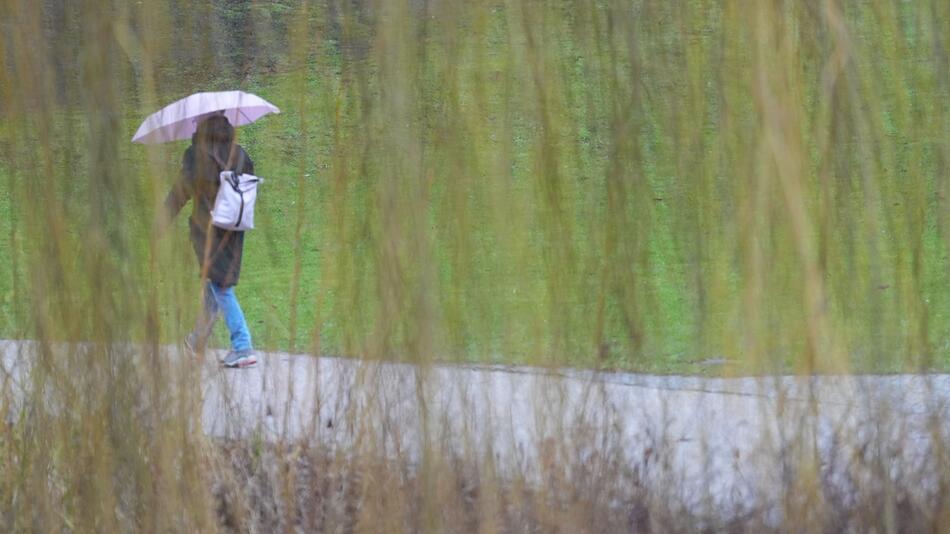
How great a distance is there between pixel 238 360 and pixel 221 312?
0.42 feet

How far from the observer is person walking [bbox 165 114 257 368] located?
3098 millimetres

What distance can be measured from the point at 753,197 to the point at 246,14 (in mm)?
1357

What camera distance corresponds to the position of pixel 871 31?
324 cm

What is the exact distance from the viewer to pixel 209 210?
311 cm

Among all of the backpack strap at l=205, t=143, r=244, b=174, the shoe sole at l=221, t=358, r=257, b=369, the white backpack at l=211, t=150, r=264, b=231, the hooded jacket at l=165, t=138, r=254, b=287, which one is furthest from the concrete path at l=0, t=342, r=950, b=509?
the backpack strap at l=205, t=143, r=244, b=174

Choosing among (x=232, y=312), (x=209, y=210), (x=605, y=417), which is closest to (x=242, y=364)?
(x=232, y=312)

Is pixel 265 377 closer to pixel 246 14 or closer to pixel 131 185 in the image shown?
pixel 131 185

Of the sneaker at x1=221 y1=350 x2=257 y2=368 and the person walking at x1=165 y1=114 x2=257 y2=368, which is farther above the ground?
the person walking at x1=165 y1=114 x2=257 y2=368

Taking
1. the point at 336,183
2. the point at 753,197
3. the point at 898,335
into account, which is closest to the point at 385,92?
the point at 336,183

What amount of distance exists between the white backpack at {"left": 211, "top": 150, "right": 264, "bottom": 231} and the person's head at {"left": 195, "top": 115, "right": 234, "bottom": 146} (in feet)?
0.13

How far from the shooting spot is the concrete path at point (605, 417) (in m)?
3.09

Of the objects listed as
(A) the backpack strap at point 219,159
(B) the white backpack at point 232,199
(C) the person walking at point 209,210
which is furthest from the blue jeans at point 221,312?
(A) the backpack strap at point 219,159

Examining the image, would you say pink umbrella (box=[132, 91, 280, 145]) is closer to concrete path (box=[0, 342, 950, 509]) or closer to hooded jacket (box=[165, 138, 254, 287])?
hooded jacket (box=[165, 138, 254, 287])

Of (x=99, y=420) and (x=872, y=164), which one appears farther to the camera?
(x=872, y=164)
